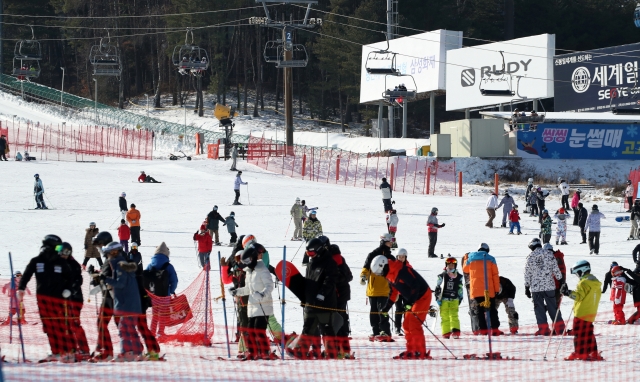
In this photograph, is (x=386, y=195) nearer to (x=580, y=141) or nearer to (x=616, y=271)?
(x=616, y=271)

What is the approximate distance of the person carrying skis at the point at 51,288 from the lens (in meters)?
9.40

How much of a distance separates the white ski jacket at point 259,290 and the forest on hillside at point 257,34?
55090 mm

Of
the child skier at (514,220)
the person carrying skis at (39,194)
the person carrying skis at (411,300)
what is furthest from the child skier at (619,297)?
the person carrying skis at (39,194)

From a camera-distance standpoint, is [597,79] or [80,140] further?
[80,140]

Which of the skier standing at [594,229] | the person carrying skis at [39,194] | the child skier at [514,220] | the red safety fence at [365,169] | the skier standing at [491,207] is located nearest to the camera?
the skier standing at [594,229]

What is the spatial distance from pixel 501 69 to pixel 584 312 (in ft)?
120

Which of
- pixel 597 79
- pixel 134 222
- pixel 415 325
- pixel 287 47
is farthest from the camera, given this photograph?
pixel 597 79

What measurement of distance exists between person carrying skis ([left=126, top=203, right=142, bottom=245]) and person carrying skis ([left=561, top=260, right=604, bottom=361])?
1297 centimetres

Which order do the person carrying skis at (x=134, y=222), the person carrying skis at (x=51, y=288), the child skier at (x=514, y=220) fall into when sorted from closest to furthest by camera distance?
1. the person carrying skis at (x=51, y=288)
2. the person carrying skis at (x=134, y=222)
3. the child skier at (x=514, y=220)

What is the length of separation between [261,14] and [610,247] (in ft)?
189

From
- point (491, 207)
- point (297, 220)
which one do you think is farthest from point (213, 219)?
point (491, 207)

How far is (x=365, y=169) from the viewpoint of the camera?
40812mm

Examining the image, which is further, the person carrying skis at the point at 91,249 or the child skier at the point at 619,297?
the person carrying skis at the point at 91,249

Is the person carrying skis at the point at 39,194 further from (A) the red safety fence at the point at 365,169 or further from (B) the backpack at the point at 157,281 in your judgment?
(B) the backpack at the point at 157,281
